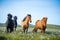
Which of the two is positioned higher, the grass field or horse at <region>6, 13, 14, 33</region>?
horse at <region>6, 13, 14, 33</region>

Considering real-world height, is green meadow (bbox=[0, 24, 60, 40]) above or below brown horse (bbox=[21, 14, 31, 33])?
below

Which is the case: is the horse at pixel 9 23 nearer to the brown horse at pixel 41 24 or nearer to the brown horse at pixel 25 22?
the brown horse at pixel 25 22

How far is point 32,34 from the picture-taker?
187 cm

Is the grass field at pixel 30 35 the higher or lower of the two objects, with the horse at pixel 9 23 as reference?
lower

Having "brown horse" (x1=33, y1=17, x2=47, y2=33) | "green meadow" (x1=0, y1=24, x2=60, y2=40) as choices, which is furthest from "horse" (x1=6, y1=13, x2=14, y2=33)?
"brown horse" (x1=33, y1=17, x2=47, y2=33)

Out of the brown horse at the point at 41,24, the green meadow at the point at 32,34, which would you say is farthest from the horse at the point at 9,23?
the brown horse at the point at 41,24

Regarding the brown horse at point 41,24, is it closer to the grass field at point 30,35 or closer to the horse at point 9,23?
the grass field at point 30,35

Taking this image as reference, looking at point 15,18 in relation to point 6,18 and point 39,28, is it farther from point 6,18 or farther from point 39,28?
point 39,28

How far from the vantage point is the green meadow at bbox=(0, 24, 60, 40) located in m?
1.83

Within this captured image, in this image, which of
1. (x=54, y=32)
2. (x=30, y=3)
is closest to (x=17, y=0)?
(x=30, y=3)

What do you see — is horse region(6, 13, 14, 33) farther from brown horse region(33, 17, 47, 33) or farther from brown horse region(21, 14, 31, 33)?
brown horse region(33, 17, 47, 33)

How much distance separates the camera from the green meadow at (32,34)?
183cm

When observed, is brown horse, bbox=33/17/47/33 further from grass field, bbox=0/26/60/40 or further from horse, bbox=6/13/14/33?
horse, bbox=6/13/14/33

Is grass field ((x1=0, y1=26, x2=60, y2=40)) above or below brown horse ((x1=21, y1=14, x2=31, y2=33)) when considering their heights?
below
